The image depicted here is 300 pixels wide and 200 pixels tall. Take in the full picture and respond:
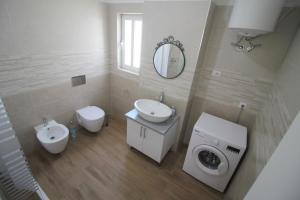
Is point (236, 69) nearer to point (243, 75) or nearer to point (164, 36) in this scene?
point (243, 75)

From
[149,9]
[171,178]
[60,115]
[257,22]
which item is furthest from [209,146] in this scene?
[60,115]

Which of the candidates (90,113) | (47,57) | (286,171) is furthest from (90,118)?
(286,171)

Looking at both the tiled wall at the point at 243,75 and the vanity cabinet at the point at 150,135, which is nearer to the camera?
the tiled wall at the point at 243,75

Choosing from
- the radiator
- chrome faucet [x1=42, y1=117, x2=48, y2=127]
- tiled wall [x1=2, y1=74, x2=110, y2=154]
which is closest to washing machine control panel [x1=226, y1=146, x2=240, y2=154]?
the radiator

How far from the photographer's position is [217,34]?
1764 mm

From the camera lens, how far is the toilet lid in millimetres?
2337

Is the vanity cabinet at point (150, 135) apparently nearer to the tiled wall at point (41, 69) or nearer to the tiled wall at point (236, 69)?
the tiled wall at point (236, 69)

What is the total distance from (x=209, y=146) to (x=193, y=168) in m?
0.47

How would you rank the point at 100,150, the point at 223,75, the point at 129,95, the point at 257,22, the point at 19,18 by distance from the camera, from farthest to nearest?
the point at 129,95
the point at 100,150
the point at 223,75
the point at 19,18
the point at 257,22

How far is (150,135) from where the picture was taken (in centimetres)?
192

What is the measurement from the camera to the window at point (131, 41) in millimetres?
2337

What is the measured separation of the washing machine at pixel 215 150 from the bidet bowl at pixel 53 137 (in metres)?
1.66

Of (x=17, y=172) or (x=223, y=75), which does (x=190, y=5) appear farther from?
(x=17, y=172)

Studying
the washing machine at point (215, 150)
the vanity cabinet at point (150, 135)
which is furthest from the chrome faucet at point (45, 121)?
the washing machine at point (215, 150)
